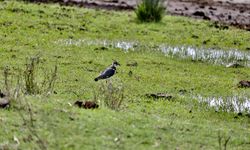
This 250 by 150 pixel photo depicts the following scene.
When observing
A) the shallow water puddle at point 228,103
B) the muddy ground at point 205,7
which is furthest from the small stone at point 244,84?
the muddy ground at point 205,7

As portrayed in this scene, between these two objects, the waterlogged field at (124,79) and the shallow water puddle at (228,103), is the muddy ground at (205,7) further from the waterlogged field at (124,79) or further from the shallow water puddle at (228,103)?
the shallow water puddle at (228,103)

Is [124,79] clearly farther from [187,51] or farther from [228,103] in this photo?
[187,51]

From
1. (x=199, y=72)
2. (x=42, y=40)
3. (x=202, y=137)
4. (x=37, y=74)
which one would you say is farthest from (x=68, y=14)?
(x=202, y=137)

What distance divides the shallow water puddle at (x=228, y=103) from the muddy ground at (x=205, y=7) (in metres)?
9.60

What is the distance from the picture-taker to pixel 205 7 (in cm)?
2511

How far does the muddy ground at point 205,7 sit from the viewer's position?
22.6 meters

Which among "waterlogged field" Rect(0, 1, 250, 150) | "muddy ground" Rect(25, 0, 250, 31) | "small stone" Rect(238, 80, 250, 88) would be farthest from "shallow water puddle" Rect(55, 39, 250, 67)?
"muddy ground" Rect(25, 0, 250, 31)

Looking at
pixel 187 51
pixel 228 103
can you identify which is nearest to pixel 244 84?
pixel 228 103

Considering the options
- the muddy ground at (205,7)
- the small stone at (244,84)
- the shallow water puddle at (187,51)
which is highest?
the small stone at (244,84)

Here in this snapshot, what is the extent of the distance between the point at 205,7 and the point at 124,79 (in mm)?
13204

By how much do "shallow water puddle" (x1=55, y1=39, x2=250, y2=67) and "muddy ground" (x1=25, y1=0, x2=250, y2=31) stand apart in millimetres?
4593

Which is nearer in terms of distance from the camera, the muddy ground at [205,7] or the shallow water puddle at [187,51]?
the shallow water puddle at [187,51]

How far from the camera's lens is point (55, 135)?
7.43m

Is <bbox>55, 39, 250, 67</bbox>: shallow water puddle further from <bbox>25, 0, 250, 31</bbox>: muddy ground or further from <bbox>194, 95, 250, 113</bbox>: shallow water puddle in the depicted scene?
<bbox>25, 0, 250, 31</bbox>: muddy ground
